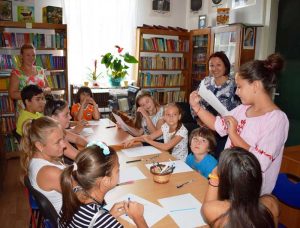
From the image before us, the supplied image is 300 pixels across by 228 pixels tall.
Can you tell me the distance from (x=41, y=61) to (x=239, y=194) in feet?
13.1

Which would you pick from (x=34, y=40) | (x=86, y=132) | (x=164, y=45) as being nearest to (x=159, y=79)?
(x=164, y=45)

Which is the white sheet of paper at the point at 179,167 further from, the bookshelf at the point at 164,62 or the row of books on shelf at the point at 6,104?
the bookshelf at the point at 164,62

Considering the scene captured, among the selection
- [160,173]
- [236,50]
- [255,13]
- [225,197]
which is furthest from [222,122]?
[255,13]

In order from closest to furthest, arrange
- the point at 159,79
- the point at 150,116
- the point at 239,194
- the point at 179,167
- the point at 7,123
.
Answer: the point at 239,194
the point at 179,167
the point at 150,116
the point at 7,123
the point at 159,79

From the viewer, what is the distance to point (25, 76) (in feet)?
11.3

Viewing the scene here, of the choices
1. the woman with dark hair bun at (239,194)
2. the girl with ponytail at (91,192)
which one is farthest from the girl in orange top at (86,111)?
the woman with dark hair bun at (239,194)

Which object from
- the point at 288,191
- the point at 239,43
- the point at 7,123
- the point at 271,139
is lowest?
the point at 7,123

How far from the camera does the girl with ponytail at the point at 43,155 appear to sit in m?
1.47

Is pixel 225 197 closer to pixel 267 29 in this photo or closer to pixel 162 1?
pixel 267 29

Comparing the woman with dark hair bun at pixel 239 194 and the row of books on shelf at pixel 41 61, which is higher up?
the row of books on shelf at pixel 41 61

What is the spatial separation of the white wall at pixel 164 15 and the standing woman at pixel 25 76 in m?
2.43

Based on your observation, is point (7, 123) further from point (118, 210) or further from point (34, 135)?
point (118, 210)

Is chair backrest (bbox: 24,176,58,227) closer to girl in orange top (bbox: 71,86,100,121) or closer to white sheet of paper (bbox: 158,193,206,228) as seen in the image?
white sheet of paper (bbox: 158,193,206,228)

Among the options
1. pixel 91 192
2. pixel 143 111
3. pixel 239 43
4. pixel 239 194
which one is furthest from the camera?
pixel 239 43
